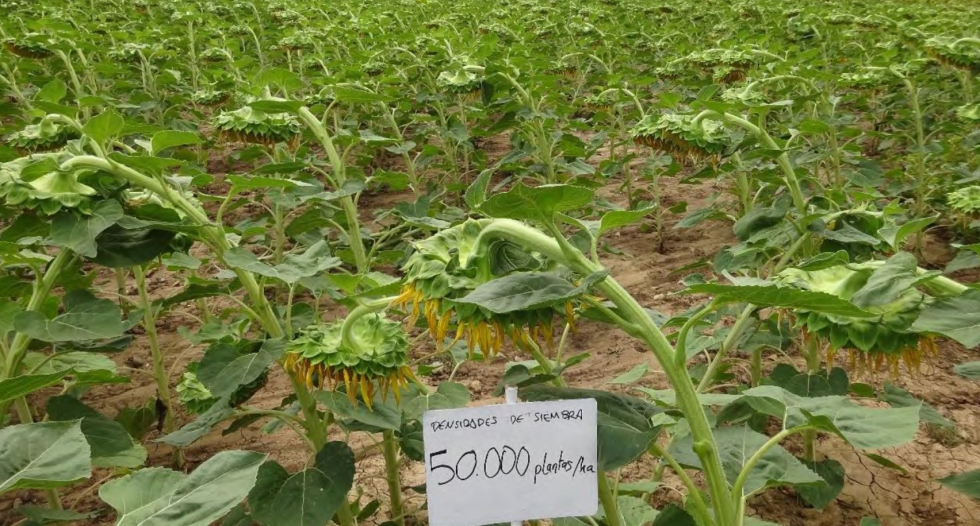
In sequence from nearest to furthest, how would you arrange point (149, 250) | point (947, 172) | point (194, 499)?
point (194, 499), point (149, 250), point (947, 172)

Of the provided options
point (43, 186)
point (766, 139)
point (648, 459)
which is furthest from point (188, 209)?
point (648, 459)

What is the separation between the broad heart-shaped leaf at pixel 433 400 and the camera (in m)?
1.59

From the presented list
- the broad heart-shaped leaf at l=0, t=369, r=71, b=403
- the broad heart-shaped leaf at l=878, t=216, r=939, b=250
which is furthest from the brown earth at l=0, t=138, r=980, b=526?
the broad heart-shaped leaf at l=0, t=369, r=71, b=403

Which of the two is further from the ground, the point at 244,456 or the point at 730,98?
the point at 730,98

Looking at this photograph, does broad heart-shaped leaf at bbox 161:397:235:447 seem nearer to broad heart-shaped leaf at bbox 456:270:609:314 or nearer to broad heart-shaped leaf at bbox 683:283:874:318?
broad heart-shaped leaf at bbox 456:270:609:314

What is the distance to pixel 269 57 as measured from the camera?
670cm

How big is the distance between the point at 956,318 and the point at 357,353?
901 millimetres

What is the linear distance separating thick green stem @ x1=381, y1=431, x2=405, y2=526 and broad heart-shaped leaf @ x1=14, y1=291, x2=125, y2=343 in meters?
0.62

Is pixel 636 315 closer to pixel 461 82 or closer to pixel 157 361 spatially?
pixel 157 361

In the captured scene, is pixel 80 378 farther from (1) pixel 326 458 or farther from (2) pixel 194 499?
(2) pixel 194 499

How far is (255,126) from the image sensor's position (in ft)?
6.91

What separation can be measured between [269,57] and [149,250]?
559cm

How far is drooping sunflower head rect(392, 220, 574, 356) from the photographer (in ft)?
3.35

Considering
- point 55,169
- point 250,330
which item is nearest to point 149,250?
point 55,169
